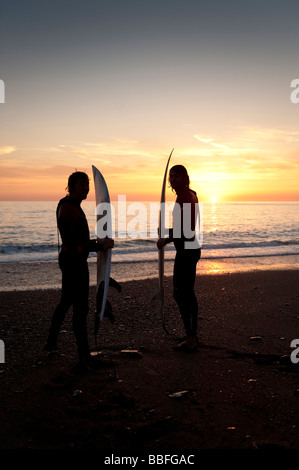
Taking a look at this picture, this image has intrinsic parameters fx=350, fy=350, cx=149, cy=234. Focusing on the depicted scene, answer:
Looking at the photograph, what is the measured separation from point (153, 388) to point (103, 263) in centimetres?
153

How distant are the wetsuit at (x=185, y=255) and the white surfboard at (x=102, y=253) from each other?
2.75 ft

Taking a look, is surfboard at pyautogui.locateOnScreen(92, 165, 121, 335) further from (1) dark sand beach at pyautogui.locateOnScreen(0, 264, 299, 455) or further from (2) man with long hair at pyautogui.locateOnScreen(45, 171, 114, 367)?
(1) dark sand beach at pyautogui.locateOnScreen(0, 264, 299, 455)

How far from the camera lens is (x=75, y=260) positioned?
154 inches

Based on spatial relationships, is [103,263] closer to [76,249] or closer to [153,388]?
[76,249]

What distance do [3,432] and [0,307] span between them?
476 centimetres

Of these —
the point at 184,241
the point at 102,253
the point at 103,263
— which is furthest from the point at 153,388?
the point at 184,241

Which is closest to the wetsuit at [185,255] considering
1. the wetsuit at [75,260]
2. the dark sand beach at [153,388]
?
the dark sand beach at [153,388]

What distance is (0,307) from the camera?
7355 mm

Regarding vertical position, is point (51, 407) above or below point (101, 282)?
below

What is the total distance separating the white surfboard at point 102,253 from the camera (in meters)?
4.18

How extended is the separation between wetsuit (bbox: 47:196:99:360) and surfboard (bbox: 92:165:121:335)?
0.21 m

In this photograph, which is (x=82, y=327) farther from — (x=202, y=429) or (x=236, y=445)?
(x=236, y=445)
